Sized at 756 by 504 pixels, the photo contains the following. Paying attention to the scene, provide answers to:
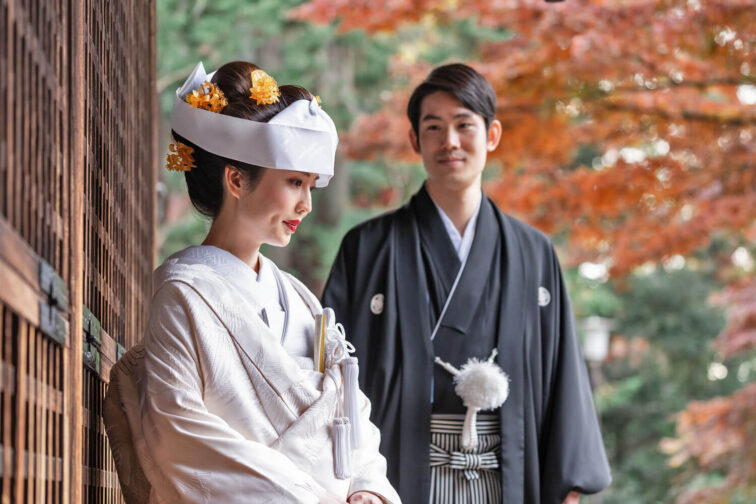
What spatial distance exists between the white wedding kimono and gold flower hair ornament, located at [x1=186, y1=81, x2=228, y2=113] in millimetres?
331

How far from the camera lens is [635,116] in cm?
594

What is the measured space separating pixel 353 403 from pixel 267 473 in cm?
32

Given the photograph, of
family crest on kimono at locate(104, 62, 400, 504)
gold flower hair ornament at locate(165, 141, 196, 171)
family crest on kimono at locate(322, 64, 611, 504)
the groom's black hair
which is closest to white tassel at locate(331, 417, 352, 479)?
family crest on kimono at locate(104, 62, 400, 504)

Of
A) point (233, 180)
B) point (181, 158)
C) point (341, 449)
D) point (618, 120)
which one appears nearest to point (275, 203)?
point (233, 180)

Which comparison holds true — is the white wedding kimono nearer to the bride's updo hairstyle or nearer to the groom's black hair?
the bride's updo hairstyle

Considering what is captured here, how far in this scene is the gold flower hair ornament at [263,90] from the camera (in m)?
2.19

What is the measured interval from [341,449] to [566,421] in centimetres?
132

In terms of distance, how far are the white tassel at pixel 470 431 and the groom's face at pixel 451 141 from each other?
783mm

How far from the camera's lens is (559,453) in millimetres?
3199

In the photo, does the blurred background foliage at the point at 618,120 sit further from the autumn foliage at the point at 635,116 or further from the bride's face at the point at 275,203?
the bride's face at the point at 275,203

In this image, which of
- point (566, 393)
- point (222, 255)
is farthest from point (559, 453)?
point (222, 255)

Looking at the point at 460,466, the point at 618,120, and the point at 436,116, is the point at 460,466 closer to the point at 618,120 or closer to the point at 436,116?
the point at 436,116

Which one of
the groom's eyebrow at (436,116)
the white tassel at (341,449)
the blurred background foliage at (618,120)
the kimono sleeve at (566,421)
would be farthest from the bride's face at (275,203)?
the blurred background foliage at (618,120)

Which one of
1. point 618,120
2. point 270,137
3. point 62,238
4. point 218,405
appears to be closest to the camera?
point 62,238
